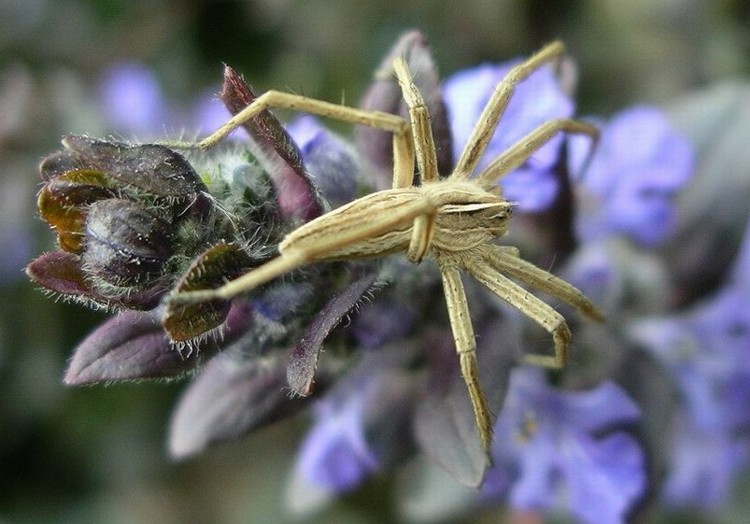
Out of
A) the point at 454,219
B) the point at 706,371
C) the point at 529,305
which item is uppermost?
the point at 454,219

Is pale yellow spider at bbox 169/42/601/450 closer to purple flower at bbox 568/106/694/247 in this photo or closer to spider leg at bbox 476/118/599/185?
spider leg at bbox 476/118/599/185

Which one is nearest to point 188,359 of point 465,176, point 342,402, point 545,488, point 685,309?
point 342,402

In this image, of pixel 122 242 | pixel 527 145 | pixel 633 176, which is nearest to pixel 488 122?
pixel 527 145

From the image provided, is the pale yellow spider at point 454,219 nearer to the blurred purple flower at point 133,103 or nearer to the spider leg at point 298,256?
the spider leg at point 298,256

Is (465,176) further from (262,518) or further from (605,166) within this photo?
(262,518)

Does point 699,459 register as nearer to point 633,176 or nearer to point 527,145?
point 633,176

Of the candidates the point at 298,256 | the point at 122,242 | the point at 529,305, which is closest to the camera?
the point at 122,242
